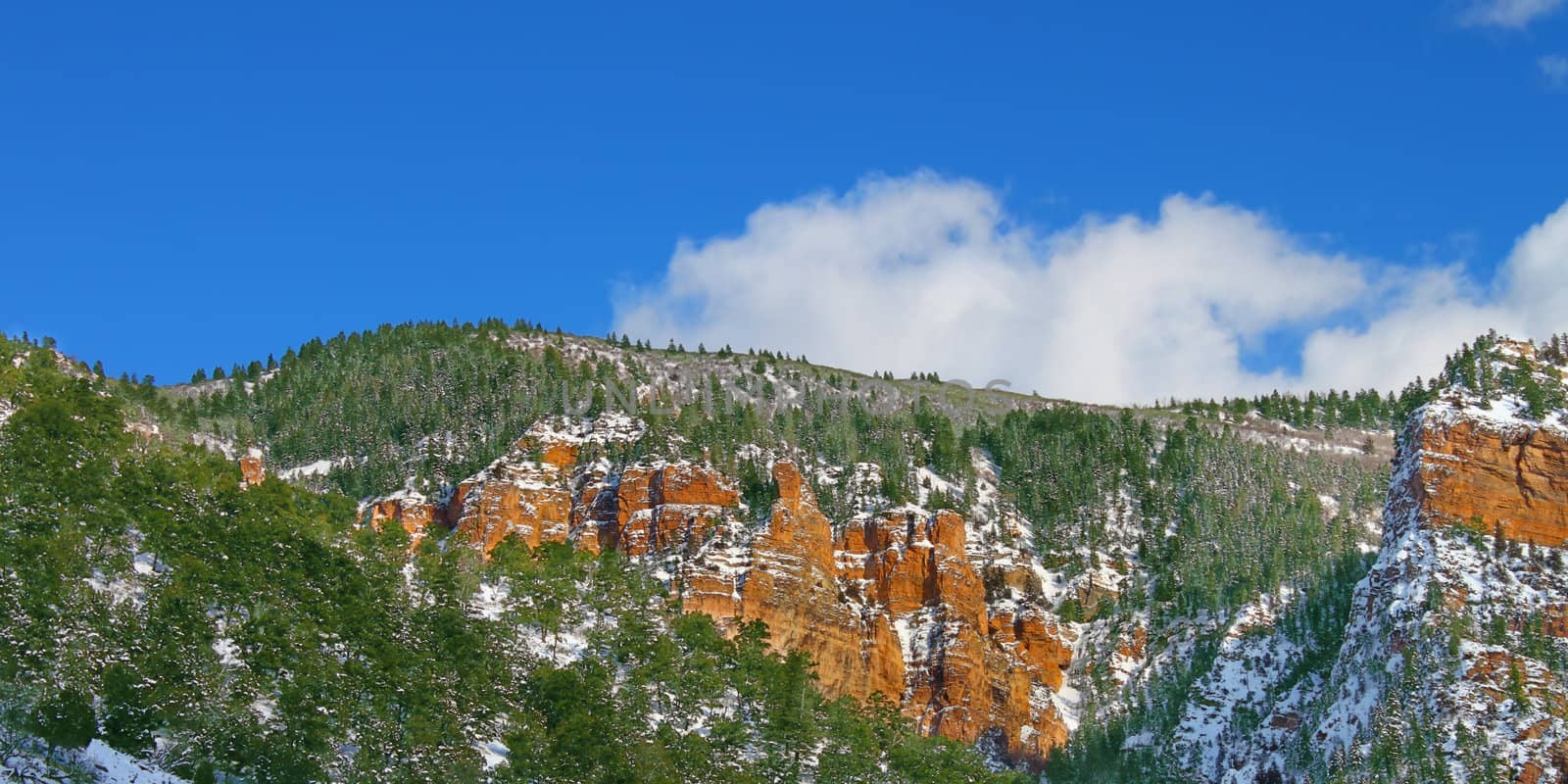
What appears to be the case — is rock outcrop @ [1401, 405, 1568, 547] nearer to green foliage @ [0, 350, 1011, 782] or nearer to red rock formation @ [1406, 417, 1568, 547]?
red rock formation @ [1406, 417, 1568, 547]

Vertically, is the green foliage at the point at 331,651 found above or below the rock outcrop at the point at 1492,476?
below

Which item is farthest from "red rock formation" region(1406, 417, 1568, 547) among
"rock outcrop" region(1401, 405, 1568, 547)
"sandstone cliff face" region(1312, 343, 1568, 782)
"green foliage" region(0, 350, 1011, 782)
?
"green foliage" region(0, 350, 1011, 782)

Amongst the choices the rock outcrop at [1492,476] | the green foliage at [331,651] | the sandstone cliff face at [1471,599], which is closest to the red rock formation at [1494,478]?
the rock outcrop at [1492,476]

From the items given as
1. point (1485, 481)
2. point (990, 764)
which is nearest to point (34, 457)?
point (990, 764)

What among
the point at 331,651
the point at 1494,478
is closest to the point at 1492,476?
the point at 1494,478

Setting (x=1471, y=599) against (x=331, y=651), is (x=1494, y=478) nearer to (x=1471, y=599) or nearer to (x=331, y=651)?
(x=1471, y=599)

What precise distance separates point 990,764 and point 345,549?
222ft

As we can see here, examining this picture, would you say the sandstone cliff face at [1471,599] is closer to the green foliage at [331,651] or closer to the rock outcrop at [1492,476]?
the rock outcrop at [1492,476]

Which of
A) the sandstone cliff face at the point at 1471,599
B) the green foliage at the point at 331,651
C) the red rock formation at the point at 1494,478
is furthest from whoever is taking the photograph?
the red rock formation at the point at 1494,478

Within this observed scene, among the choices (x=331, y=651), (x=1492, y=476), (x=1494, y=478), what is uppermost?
(x=1492, y=476)

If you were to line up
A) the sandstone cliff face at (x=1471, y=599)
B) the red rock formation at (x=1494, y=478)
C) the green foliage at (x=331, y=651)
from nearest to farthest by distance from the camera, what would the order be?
the green foliage at (x=331, y=651)
the sandstone cliff face at (x=1471, y=599)
the red rock formation at (x=1494, y=478)

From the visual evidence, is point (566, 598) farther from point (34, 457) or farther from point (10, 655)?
point (10, 655)

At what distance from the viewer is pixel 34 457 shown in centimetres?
15675

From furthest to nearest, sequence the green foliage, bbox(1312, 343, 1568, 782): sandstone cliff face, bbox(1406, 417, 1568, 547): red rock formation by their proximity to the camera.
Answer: bbox(1406, 417, 1568, 547): red rock formation, bbox(1312, 343, 1568, 782): sandstone cliff face, the green foliage
